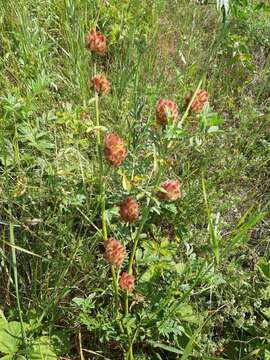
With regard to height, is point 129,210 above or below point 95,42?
below

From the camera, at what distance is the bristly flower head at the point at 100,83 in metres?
0.93

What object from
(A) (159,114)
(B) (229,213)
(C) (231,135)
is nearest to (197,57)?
(C) (231,135)

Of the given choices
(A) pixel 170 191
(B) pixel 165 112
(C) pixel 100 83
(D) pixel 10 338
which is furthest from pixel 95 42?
(D) pixel 10 338

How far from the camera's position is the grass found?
1089mm

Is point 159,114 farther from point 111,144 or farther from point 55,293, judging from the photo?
point 55,293

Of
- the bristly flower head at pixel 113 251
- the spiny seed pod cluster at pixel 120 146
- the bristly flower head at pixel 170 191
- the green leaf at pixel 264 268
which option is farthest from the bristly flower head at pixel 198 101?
the green leaf at pixel 264 268

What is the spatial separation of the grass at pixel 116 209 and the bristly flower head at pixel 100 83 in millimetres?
45

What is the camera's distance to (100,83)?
3.08 feet

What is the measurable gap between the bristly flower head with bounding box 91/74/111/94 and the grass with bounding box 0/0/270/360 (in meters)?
0.04

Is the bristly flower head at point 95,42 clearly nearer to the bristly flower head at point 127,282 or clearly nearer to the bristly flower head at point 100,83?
the bristly flower head at point 100,83

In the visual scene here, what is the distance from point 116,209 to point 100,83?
1.07ft

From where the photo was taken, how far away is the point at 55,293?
1.10 metres

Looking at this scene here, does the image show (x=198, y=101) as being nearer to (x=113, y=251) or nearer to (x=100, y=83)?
(x=100, y=83)

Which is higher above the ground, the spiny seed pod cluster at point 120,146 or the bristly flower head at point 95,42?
the bristly flower head at point 95,42
